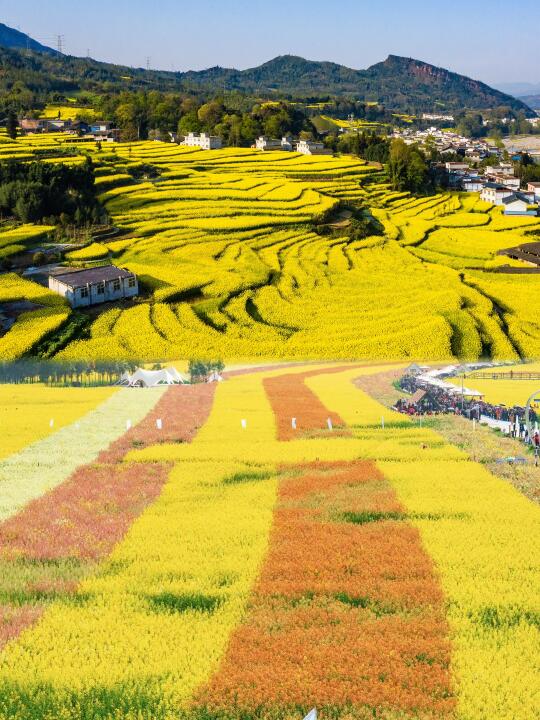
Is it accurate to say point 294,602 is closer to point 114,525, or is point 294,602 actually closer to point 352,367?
point 114,525

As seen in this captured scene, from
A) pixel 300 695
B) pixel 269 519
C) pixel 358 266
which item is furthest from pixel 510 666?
pixel 358 266

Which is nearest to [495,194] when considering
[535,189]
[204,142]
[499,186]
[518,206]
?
[518,206]

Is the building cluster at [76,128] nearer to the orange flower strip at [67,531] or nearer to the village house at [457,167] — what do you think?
the village house at [457,167]

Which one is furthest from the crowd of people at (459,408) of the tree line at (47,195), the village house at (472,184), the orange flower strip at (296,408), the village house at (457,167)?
the village house at (457,167)

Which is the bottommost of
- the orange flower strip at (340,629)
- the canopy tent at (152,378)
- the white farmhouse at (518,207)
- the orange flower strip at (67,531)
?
the canopy tent at (152,378)

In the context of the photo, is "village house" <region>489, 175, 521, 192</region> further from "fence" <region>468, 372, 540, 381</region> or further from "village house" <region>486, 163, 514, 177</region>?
"fence" <region>468, 372, 540, 381</region>

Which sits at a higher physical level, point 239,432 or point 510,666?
point 510,666

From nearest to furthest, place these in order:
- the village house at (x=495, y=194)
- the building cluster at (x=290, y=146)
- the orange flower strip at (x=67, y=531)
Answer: the orange flower strip at (x=67, y=531) → the village house at (x=495, y=194) → the building cluster at (x=290, y=146)
